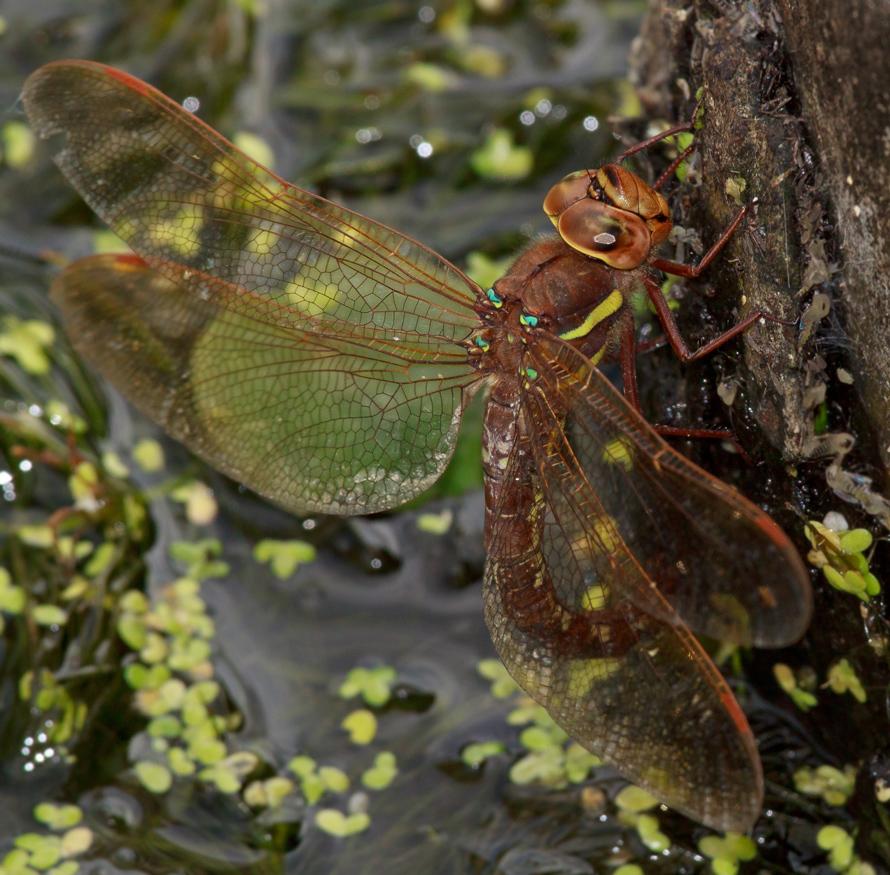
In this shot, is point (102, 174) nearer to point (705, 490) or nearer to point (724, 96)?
point (724, 96)

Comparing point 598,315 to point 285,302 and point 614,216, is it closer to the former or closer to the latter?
point 614,216

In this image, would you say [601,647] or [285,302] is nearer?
[601,647]

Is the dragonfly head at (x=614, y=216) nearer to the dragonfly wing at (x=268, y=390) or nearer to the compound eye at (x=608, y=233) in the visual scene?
the compound eye at (x=608, y=233)

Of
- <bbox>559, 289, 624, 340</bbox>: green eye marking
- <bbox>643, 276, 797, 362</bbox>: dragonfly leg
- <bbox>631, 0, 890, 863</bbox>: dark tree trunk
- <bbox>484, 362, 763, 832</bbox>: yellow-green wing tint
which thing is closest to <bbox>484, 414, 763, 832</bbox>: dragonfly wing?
<bbox>484, 362, 763, 832</bbox>: yellow-green wing tint

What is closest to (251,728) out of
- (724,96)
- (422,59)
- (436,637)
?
(436,637)

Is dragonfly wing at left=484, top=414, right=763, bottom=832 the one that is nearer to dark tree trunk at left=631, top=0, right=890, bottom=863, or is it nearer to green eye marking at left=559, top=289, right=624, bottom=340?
green eye marking at left=559, top=289, right=624, bottom=340

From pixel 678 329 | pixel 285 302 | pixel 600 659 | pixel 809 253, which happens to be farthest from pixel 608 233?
pixel 600 659
